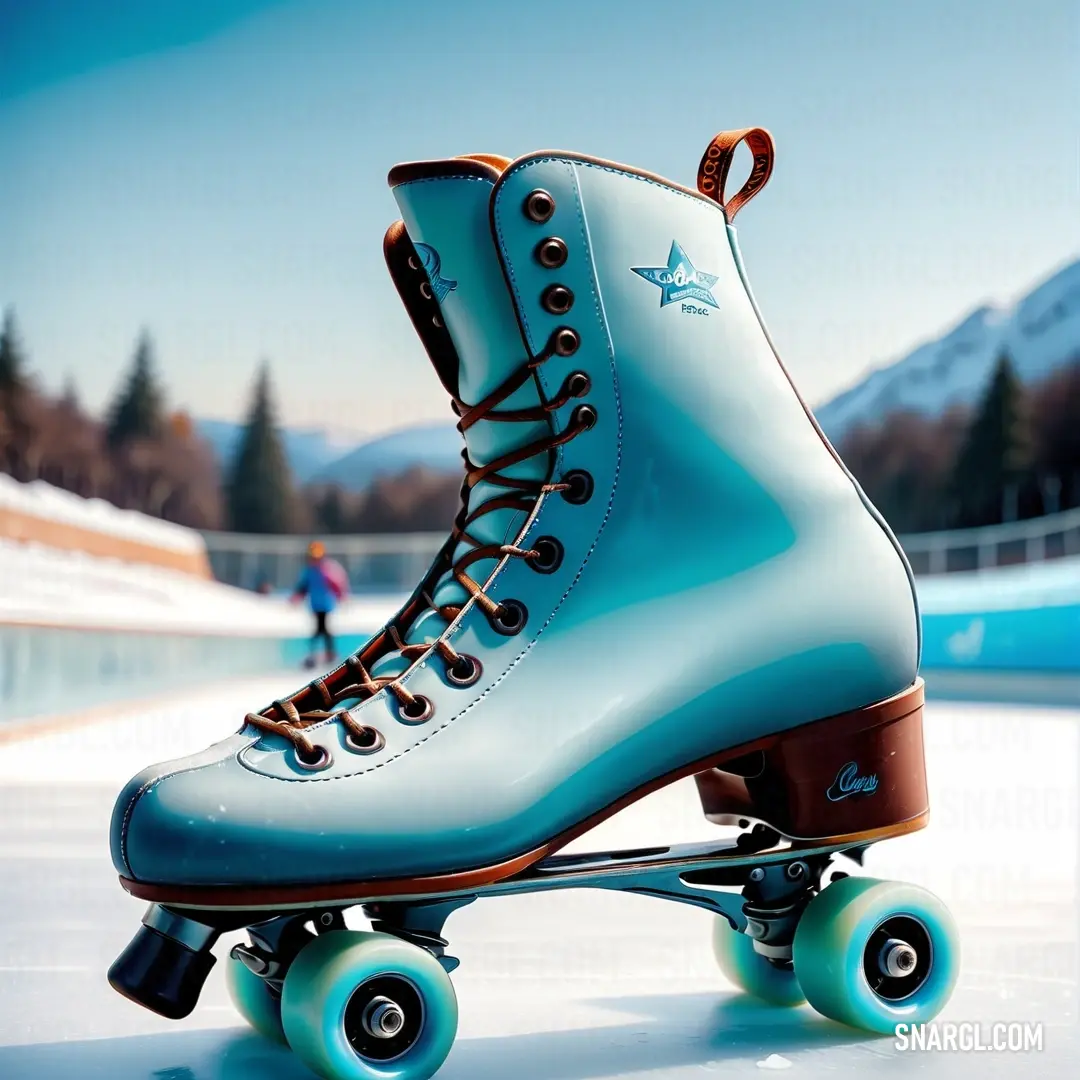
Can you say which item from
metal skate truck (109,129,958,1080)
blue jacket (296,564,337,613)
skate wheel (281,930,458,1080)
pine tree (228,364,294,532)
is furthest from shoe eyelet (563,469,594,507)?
pine tree (228,364,294,532)

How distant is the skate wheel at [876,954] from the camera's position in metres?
0.83

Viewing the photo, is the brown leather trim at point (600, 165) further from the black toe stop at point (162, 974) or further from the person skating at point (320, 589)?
the person skating at point (320, 589)

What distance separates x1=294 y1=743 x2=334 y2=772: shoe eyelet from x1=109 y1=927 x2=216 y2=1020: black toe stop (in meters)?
0.11

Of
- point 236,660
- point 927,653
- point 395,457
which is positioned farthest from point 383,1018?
point 395,457

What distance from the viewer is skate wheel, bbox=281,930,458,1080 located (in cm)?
70

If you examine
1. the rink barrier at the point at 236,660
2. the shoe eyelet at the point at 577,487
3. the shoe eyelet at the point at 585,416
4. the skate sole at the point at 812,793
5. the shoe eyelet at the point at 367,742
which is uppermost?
the shoe eyelet at the point at 585,416

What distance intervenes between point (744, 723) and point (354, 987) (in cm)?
30

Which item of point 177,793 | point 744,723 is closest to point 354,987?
point 177,793

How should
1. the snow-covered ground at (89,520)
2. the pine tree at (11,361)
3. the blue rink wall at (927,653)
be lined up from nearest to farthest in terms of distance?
the blue rink wall at (927,653) < the snow-covered ground at (89,520) < the pine tree at (11,361)

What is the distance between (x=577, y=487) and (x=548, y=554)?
0.15ft

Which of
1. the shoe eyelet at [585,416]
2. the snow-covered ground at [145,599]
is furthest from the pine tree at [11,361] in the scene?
the shoe eyelet at [585,416]

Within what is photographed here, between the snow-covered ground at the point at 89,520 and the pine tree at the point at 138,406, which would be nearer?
the snow-covered ground at the point at 89,520

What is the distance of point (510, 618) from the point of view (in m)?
0.80

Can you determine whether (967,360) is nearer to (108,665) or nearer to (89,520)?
(89,520)
